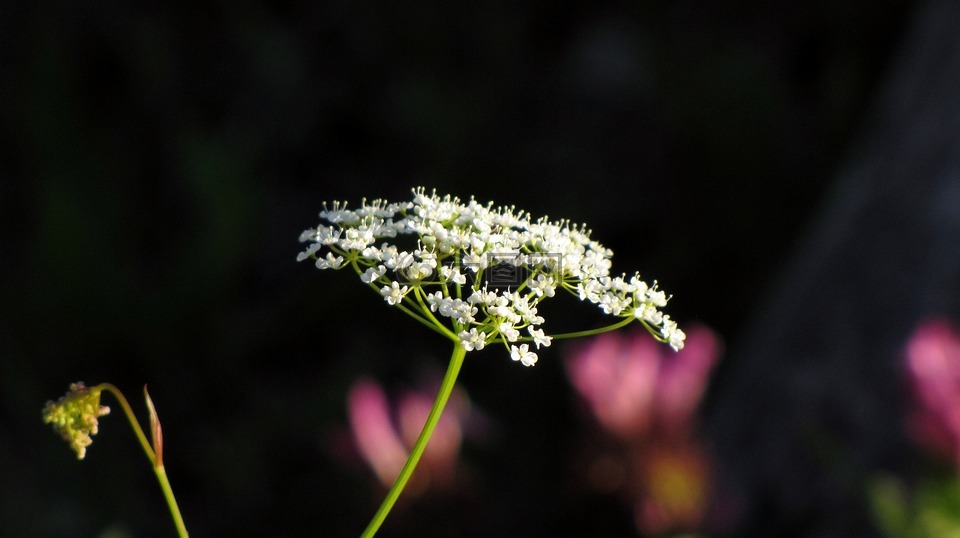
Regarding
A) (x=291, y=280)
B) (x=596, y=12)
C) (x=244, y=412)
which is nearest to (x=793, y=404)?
(x=244, y=412)

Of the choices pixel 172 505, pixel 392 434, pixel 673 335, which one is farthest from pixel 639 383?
pixel 172 505

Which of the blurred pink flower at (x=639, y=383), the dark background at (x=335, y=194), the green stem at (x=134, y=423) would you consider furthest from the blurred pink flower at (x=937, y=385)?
the green stem at (x=134, y=423)

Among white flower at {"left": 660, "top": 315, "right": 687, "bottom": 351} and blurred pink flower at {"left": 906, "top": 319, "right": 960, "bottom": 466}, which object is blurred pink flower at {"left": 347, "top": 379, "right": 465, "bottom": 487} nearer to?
blurred pink flower at {"left": 906, "top": 319, "right": 960, "bottom": 466}

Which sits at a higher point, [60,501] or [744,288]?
[744,288]

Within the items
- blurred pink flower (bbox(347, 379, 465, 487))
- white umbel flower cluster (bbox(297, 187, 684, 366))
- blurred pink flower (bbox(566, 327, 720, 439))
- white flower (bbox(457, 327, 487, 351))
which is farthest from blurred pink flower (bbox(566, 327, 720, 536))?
white flower (bbox(457, 327, 487, 351))

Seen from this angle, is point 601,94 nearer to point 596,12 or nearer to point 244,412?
point 596,12

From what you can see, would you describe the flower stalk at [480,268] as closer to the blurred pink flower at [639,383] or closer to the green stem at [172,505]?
the green stem at [172,505]

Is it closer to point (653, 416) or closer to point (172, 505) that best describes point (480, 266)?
point (172, 505)
